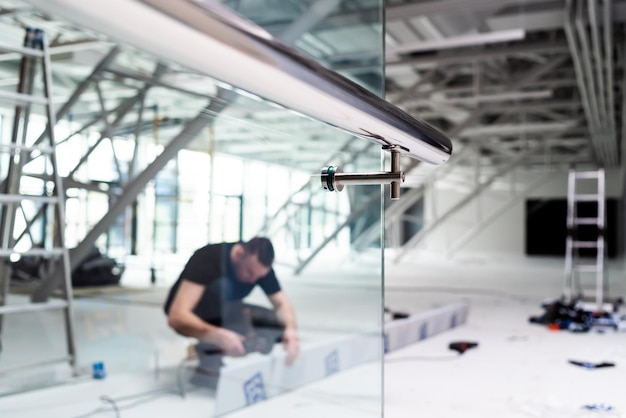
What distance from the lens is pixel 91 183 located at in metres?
2.90

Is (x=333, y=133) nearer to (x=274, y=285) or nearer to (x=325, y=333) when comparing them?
(x=274, y=285)

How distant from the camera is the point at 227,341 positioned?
243 cm

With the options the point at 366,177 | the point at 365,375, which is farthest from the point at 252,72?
the point at 365,375

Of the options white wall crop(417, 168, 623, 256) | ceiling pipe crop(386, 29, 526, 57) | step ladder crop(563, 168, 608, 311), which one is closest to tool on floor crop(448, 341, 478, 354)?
step ladder crop(563, 168, 608, 311)

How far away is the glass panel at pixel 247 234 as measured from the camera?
1947 millimetres

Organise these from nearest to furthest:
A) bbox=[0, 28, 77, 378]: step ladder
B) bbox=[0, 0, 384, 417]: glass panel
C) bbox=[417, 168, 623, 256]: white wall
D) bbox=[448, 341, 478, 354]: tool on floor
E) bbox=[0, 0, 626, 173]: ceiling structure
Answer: bbox=[0, 0, 626, 173]: ceiling structure, bbox=[0, 0, 384, 417]: glass panel, bbox=[0, 28, 77, 378]: step ladder, bbox=[448, 341, 478, 354]: tool on floor, bbox=[417, 168, 623, 256]: white wall

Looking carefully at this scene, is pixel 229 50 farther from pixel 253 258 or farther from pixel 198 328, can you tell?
pixel 198 328

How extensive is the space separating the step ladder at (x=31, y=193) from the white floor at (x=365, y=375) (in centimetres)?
33

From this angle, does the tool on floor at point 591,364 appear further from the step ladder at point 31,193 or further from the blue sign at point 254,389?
the step ladder at point 31,193

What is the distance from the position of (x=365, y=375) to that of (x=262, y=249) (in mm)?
640

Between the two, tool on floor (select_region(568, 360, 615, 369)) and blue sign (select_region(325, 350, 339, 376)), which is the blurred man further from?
tool on floor (select_region(568, 360, 615, 369))

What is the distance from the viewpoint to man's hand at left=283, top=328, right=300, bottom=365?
8.04 ft

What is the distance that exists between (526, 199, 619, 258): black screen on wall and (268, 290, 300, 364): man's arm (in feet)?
47.3

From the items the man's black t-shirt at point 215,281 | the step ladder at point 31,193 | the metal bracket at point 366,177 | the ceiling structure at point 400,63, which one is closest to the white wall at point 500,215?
the ceiling structure at point 400,63
